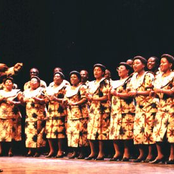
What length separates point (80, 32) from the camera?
10391 mm

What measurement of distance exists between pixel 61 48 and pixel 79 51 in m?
0.54

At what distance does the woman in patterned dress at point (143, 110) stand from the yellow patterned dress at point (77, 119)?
1233 mm

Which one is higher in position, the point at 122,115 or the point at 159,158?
the point at 122,115

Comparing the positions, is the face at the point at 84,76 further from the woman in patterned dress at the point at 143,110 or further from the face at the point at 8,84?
the woman in patterned dress at the point at 143,110

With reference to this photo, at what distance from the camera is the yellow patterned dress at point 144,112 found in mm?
7449

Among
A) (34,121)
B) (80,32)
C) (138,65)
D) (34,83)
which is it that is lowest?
(34,121)

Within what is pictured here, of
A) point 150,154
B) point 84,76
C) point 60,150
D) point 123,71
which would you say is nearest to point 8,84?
point 84,76

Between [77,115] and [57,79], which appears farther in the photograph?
[57,79]

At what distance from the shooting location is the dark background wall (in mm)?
8945

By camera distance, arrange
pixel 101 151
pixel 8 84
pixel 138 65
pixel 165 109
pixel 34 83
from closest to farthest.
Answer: pixel 165 109 → pixel 138 65 → pixel 101 151 → pixel 34 83 → pixel 8 84

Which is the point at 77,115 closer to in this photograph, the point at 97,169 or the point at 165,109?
the point at 165,109

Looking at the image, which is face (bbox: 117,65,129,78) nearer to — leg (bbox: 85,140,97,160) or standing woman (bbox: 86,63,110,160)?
standing woman (bbox: 86,63,110,160)

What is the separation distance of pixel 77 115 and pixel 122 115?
3.23 ft

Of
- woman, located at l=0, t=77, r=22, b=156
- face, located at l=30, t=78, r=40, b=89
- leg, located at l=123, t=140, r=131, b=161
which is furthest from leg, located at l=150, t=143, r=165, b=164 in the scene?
woman, located at l=0, t=77, r=22, b=156
